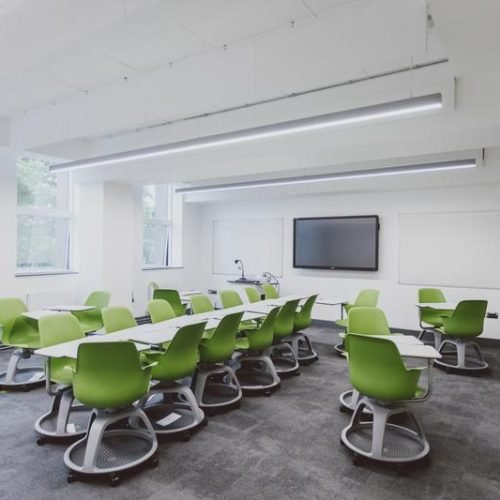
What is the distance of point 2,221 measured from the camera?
5941 mm

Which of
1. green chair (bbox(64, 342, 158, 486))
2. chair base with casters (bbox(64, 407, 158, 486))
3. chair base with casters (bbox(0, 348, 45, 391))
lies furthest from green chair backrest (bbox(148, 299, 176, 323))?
green chair (bbox(64, 342, 158, 486))

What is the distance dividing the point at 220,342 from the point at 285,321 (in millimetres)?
1379

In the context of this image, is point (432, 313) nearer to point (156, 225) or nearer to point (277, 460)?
point (277, 460)

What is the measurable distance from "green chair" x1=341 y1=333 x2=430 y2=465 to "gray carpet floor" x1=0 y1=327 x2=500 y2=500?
0.12 meters

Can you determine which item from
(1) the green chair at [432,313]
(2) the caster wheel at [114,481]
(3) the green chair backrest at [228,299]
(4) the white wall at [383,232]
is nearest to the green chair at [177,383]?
(2) the caster wheel at [114,481]

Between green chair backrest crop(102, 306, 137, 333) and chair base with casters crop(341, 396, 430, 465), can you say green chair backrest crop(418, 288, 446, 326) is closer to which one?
chair base with casters crop(341, 396, 430, 465)

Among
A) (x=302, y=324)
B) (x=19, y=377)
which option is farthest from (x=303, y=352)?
(x=19, y=377)

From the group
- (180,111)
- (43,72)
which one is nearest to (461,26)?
(180,111)

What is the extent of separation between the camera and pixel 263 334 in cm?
434

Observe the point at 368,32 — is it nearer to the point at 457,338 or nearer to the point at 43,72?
the point at 43,72

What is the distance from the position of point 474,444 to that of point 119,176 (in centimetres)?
605

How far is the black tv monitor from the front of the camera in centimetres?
745

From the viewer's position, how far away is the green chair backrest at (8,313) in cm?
454

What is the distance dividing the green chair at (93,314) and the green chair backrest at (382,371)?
12.6 ft
